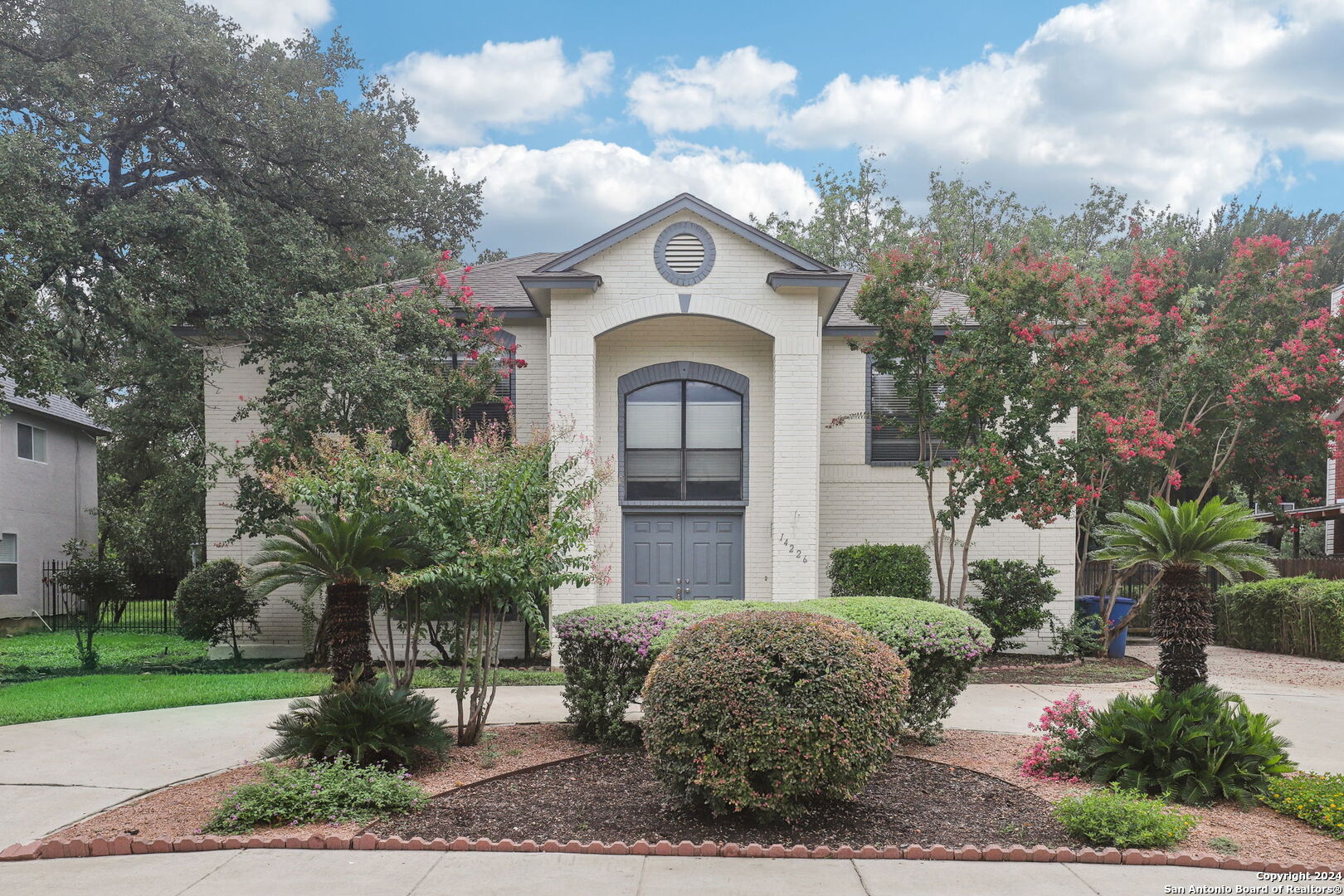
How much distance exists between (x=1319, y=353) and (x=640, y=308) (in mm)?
12058

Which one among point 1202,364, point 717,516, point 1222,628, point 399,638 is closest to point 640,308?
point 717,516

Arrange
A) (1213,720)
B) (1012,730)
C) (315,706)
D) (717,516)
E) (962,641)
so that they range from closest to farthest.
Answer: (1213,720), (315,706), (962,641), (1012,730), (717,516)

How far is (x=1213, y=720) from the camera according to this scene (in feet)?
23.3

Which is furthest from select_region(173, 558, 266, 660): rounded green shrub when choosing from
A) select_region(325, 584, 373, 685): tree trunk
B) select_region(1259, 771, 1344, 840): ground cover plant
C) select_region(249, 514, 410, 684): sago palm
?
select_region(1259, 771, 1344, 840): ground cover plant

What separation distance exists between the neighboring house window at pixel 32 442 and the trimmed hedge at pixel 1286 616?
27.1m

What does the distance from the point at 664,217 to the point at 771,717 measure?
31.7 feet

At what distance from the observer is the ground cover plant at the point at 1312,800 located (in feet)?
20.3

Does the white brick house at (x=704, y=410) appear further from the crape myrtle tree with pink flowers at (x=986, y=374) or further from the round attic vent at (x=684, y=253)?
the crape myrtle tree with pink flowers at (x=986, y=374)

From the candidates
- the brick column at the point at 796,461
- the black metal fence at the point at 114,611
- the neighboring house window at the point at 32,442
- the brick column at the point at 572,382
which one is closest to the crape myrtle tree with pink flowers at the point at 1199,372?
the brick column at the point at 796,461

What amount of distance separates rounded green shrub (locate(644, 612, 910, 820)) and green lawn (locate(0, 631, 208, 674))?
1246 cm

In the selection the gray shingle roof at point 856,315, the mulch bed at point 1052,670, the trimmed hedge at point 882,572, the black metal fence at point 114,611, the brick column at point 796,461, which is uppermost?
the gray shingle roof at point 856,315

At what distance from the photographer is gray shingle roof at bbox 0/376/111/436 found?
23984 mm

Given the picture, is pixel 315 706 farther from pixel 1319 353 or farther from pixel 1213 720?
pixel 1319 353

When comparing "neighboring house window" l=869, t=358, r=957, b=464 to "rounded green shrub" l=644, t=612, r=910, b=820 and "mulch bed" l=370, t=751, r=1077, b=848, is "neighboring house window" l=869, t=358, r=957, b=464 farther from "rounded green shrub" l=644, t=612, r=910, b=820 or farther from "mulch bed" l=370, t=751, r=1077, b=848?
"rounded green shrub" l=644, t=612, r=910, b=820
